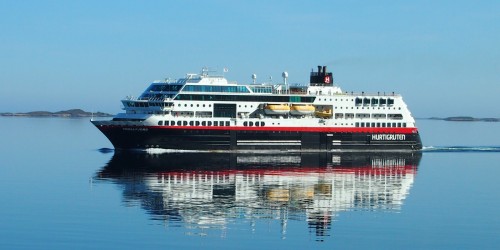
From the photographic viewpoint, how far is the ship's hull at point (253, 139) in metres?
74.9

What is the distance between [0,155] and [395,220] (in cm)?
4746

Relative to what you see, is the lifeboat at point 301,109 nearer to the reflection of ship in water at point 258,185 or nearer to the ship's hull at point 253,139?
the ship's hull at point 253,139

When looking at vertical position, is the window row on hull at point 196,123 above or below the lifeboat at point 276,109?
below

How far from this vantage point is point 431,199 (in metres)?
47.9

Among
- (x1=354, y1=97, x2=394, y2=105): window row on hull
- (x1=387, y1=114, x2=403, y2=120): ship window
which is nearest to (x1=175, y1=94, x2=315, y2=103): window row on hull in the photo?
(x1=354, y1=97, x2=394, y2=105): window row on hull

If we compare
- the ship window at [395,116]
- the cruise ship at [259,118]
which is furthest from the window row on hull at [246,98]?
the ship window at [395,116]

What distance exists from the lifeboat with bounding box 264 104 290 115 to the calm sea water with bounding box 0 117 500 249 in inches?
279

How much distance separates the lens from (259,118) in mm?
78688

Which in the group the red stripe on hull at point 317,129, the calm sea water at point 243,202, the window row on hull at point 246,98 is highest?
the window row on hull at point 246,98

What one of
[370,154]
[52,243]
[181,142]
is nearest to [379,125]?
[370,154]

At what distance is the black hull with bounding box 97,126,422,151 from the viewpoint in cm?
7494

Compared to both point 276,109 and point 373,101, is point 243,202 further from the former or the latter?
point 373,101

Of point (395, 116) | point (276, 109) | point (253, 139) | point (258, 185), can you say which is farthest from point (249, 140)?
point (258, 185)

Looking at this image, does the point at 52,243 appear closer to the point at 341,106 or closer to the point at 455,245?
the point at 455,245
